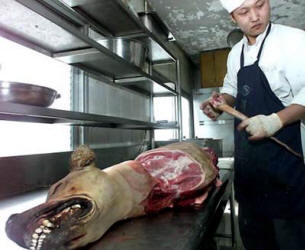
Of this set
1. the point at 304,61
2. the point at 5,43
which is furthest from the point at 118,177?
the point at 5,43

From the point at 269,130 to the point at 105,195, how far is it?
0.62m


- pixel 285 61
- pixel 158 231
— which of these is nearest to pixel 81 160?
pixel 158 231

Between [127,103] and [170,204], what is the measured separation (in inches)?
60.8

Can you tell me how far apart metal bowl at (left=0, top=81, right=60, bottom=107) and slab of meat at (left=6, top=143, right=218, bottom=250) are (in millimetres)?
282

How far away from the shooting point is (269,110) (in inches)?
41.8

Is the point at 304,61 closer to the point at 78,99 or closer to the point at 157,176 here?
the point at 157,176

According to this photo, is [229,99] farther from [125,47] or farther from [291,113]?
[125,47]

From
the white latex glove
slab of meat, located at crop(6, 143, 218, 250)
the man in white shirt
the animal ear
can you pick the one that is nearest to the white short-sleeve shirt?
the man in white shirt

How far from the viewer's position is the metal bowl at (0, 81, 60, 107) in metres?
0.81

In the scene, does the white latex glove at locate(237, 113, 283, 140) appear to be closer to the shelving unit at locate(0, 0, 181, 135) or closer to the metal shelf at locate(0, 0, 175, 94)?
the shelving unit at locate(0, 0, 181, 135)

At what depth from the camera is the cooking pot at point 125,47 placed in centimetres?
160

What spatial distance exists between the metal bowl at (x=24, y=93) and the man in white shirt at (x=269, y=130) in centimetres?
72

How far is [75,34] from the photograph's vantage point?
44.8 inches

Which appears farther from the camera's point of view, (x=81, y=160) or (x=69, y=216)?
(x=81, y=160)
